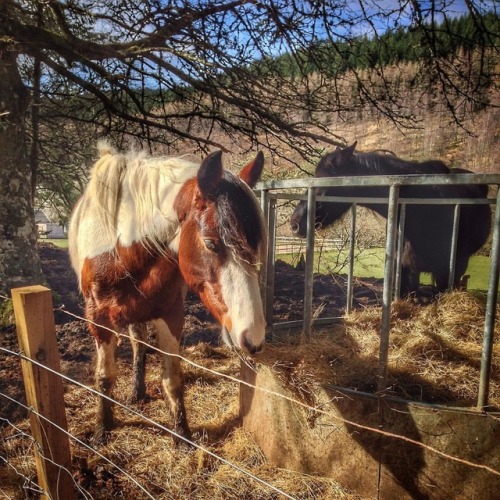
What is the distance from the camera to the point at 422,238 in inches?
187

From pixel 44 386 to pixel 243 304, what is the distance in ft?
3.20

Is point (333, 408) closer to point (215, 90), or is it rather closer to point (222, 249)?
point (222, 249)

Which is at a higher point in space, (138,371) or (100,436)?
(138,371)

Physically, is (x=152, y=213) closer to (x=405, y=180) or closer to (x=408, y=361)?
(x=405, y=180)

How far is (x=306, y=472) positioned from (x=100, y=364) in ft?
5.71

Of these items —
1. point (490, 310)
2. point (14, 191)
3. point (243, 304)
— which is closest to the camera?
point (490, 310)

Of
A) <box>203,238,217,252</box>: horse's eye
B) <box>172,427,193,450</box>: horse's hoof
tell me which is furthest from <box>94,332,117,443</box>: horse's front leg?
<box>203,238,217,252</box>: horse's eye

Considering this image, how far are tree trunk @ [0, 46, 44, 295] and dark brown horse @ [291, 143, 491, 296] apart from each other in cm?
344

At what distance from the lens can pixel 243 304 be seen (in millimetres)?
1881

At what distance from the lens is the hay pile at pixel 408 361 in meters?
2.26

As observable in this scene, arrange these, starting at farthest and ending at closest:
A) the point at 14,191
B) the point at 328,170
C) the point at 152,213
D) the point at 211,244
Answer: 1. the point at 328,170
2. the point at 14,191
3. the point at 152,213
4. the point at 211,244

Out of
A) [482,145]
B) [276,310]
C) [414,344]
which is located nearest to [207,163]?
[414,344]

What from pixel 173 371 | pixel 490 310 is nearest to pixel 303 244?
pixel 173 371

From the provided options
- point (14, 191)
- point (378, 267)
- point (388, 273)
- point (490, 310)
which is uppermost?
point (14, 191)
